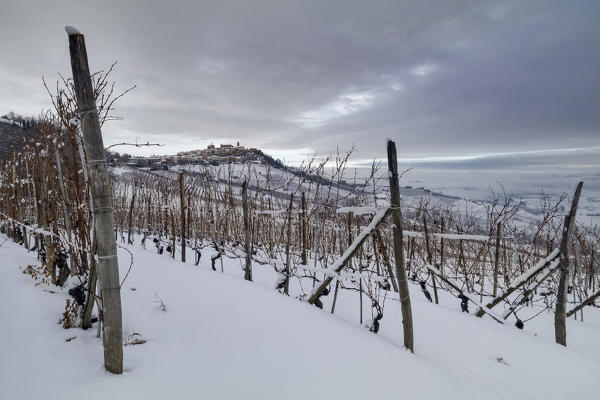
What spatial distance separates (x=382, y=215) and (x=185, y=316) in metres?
2.00

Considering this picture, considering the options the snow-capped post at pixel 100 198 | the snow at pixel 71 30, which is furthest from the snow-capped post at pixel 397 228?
the snow at pixel 71 30

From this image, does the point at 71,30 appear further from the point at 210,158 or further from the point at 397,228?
the point at 210,158

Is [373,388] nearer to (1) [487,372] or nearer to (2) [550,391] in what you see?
(1) [487,372]

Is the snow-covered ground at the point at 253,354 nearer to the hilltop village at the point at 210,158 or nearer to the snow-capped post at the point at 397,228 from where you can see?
the snow-capped post at the point at 397,228

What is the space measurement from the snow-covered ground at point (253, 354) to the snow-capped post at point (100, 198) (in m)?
0.22

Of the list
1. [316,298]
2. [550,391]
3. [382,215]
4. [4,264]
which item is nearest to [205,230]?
[4,264]

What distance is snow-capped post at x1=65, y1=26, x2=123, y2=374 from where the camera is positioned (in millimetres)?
1468

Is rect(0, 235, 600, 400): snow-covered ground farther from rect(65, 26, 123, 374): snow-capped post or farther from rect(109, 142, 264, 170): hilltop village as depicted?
rect(109, 142, 264, 170): hilltop village

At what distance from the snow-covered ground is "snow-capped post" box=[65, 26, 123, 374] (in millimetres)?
217

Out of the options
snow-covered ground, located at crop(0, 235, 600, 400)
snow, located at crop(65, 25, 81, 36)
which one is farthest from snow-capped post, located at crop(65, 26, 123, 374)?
snow-covered ground, located at crop(0, 235, 600, 400)

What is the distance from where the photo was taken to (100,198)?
1.56 metres

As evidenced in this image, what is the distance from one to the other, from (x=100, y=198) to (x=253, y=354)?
1.42 m

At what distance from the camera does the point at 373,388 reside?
1.76 meters

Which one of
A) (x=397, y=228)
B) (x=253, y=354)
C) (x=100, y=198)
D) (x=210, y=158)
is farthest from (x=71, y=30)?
(x=210, y=158)
